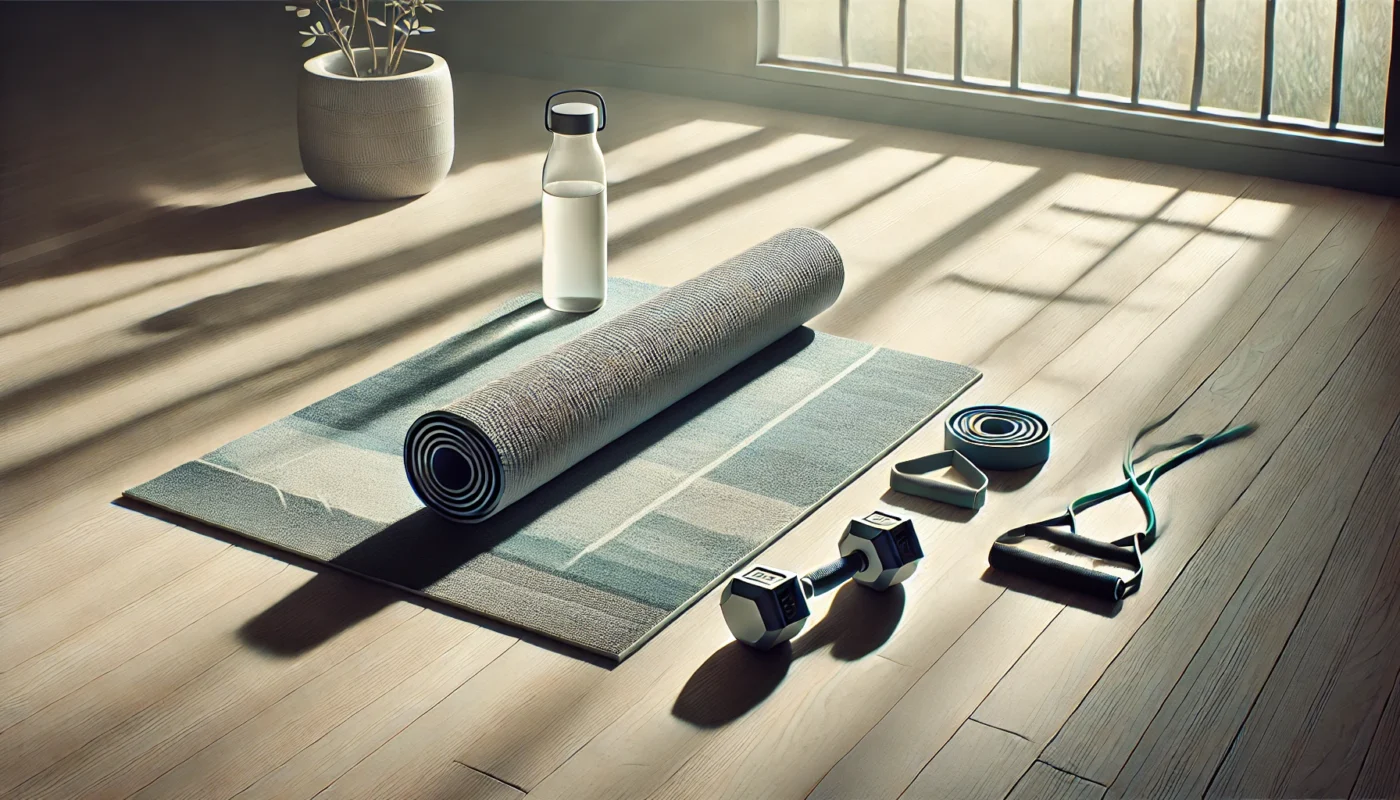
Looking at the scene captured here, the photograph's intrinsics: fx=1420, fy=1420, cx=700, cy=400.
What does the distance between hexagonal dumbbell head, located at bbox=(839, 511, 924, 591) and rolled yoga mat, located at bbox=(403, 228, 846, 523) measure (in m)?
0.40

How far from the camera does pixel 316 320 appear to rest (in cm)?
251

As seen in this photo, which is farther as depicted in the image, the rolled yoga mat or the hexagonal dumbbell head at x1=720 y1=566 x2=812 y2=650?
the rolled yoga mat

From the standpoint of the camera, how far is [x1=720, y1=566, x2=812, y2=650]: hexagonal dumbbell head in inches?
58.8

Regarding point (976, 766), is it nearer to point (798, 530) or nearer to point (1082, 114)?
point (798, 530)

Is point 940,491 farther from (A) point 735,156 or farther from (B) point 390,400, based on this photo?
(A) point 735,156

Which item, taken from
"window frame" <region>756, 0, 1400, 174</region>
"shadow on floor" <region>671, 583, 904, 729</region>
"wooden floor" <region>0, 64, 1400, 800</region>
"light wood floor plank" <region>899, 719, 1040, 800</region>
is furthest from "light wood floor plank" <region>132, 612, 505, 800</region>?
"window frame" <region>756, 0, 1400, 174</region>

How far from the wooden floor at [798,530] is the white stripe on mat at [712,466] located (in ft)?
0.54

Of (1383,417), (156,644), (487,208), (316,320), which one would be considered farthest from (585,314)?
(1383,417)

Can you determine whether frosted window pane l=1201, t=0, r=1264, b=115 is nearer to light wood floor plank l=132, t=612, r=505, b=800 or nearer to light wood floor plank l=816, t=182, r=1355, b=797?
light wood floor plank l=816, t=182, r=1355, b=797

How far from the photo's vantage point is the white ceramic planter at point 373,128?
3.04m

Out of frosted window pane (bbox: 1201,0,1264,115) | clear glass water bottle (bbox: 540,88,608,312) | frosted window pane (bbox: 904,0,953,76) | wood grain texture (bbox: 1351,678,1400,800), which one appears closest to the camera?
wood grain texture (bbox: 1351,678,1400,800)

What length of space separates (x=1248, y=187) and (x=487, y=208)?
1.73 m

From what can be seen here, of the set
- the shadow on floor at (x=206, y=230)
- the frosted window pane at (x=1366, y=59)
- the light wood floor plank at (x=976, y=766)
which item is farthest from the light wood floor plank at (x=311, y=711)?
the frosted window pane at (x=1366, y=59)

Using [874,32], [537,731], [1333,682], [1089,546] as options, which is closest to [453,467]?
[537,731]
